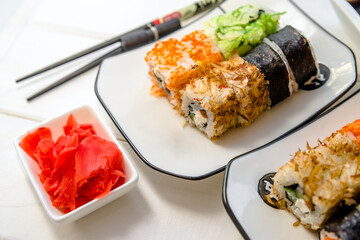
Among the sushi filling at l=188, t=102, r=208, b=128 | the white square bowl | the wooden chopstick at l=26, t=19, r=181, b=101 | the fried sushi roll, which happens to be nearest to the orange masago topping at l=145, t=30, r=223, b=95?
the sushi filling at l=188, t=102, r=208, b=128

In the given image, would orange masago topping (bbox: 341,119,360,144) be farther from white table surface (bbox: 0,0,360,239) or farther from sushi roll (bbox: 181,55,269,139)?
white table surface (bbox: 0,0,360,239)

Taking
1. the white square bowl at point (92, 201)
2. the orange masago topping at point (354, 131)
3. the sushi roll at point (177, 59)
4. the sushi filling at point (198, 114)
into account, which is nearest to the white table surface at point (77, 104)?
the white square bowl at point (92, 201)

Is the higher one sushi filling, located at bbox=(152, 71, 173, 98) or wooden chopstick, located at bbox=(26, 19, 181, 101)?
wooden chopstick, located at bbox=(26, 19, 181, 101)

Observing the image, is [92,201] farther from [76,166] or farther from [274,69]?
[274,69]

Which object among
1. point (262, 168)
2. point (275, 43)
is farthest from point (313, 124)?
point (275, 43)

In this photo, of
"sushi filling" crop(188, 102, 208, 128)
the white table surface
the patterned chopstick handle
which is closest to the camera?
the white table surface

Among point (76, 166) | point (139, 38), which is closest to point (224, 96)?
point (76, 166)

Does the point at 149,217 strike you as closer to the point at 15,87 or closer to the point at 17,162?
the point at 17,162

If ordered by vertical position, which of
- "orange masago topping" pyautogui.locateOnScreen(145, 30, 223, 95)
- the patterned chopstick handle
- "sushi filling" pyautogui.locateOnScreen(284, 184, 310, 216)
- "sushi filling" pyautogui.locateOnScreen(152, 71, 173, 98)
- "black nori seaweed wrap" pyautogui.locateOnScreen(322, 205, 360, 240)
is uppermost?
the patterned chopstick handle
